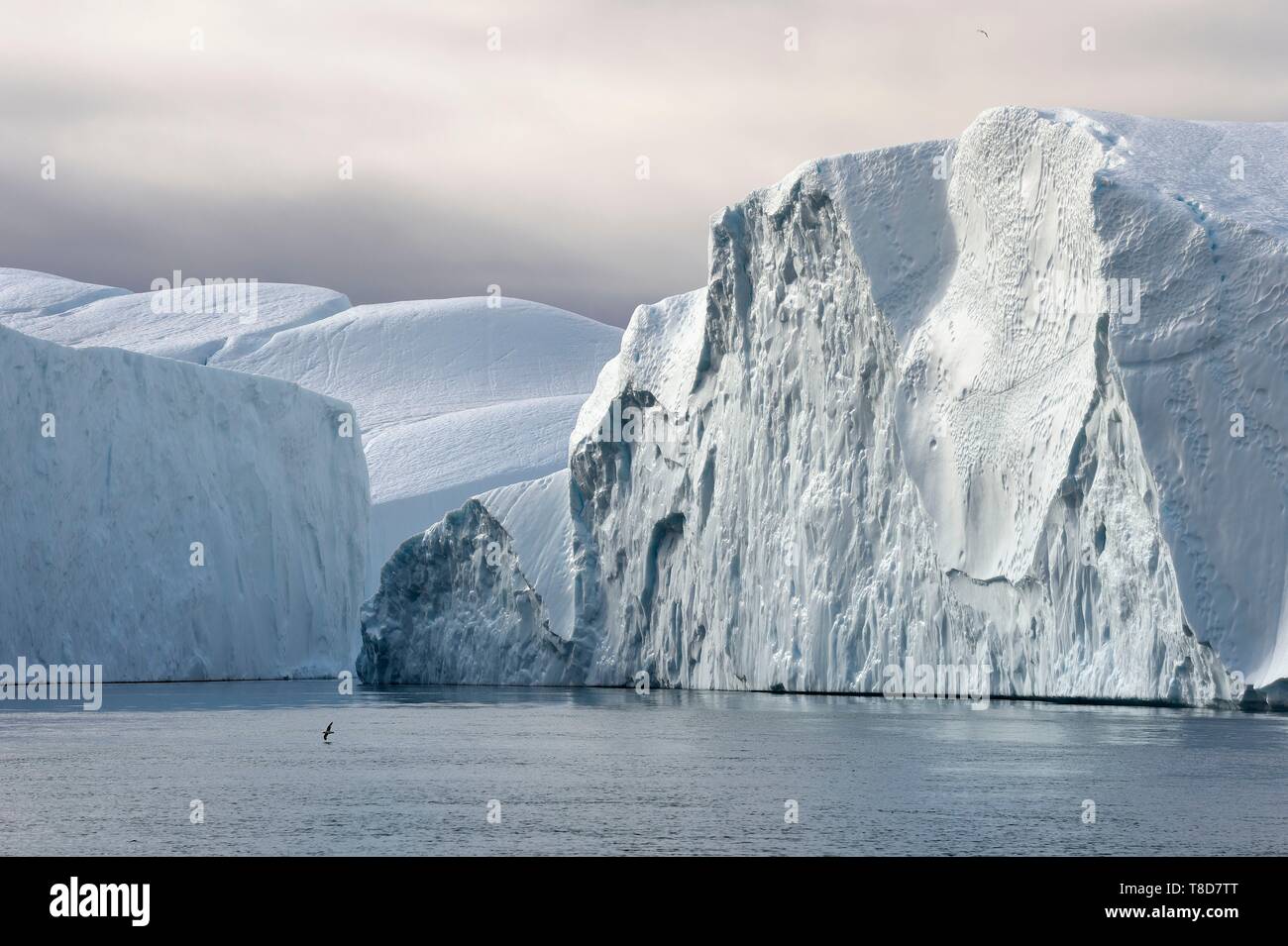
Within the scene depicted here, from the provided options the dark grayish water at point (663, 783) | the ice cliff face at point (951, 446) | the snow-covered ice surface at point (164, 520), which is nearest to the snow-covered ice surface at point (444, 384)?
the snow-covered ice surface at point (164, 520)

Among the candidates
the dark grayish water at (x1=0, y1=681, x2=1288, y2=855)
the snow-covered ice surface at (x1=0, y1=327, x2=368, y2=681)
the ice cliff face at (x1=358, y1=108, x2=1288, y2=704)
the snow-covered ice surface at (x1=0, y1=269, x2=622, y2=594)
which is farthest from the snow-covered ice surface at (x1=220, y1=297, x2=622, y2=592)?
the dark grayish water at (x1=0, y1=681, x2=1288, y2=855)

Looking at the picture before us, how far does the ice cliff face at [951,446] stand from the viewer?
18609 millimetres

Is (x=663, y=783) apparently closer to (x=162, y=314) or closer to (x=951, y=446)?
(x=951, y=446)

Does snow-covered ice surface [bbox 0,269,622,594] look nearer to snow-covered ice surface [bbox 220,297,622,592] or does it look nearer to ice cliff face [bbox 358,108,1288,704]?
snow-covered ice surface [bbox 220,297,622,592]

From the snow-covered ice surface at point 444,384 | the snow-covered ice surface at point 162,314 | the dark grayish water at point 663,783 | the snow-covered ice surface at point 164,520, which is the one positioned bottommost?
the dark grayish water at point 663,783

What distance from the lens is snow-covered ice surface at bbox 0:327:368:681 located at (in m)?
34.1

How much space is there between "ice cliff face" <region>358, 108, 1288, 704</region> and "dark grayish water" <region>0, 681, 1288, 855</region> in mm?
1595

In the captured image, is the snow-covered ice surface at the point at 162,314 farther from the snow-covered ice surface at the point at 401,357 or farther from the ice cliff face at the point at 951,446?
the ice cliff face at the point at 951,446

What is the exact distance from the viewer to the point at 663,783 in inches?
521

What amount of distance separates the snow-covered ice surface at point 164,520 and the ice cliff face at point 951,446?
23.6ft

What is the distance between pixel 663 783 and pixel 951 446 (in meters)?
10.6

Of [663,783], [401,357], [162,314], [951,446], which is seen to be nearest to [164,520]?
[951,446]
